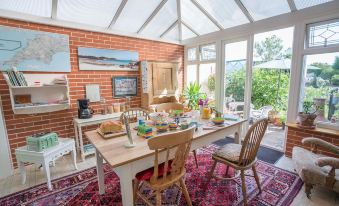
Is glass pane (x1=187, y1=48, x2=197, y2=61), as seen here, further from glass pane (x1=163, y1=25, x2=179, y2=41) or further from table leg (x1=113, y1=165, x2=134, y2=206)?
table leg (x1=113, y1=165, x2=134, y2=206)

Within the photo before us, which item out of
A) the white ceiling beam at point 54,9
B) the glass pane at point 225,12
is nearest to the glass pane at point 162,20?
the glass pane at point 225,12

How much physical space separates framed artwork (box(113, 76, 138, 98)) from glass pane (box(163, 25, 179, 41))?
4.26 feet

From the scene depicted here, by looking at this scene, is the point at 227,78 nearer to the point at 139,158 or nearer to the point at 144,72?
the point at 144,72

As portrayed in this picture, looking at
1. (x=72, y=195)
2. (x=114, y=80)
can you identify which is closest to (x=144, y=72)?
(x=114, y=80)

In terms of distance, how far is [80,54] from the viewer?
297 centimetres

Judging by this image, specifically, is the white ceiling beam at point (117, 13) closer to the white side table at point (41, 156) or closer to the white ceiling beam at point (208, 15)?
the white ceiling beam at point (208, 15)

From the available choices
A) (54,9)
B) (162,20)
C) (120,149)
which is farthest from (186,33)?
(120,149)

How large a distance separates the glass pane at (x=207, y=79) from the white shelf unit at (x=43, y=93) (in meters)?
2.92

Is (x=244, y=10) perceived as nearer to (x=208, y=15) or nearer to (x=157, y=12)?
(x=208, y=15)

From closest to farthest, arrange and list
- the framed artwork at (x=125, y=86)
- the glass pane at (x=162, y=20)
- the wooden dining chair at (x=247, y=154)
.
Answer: the wooden dining chair at (x=247, y=154)
the glass pane at (x=162, y=20)
the framed artwork at (x=125, y=86)

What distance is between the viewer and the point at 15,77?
2320mm

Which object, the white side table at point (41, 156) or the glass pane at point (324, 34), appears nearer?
the white side table at point (41, 156)

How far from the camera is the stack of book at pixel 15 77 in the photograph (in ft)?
7.53

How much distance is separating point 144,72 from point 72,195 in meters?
2.39
